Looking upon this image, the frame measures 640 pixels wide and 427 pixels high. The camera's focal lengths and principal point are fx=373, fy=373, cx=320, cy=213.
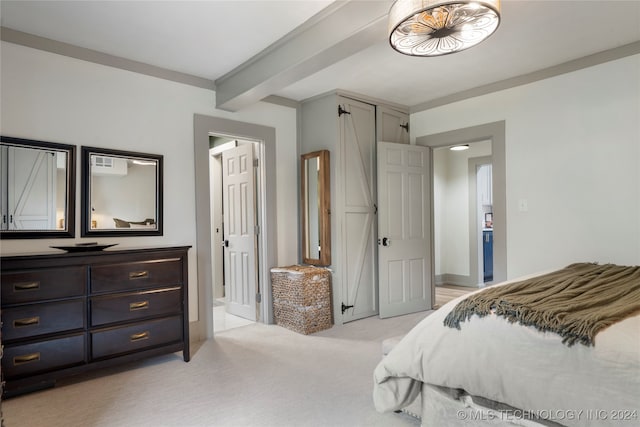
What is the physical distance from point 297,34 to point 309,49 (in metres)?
0.18

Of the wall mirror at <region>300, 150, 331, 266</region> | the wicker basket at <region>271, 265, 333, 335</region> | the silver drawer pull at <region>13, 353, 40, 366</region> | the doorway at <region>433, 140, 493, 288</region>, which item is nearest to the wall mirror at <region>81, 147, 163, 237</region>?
the silver drawer pull at <region>13, 353, 40, 366</region>

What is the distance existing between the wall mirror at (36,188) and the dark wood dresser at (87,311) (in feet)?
1.51

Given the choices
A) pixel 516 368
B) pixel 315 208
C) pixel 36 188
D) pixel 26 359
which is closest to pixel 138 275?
pixel 26 359

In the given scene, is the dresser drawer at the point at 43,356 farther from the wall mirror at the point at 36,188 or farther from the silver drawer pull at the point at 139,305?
the wall mirror at the point at 36,188

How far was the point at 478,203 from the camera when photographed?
5953 mm

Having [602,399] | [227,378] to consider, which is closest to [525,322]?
[602,399]

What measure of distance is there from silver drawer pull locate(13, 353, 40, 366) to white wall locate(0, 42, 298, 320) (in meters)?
0.75

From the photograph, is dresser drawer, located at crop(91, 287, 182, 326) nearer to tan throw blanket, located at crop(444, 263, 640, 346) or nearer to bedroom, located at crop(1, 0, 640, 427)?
bedroom, located at crop(1, 0, 640, 427)

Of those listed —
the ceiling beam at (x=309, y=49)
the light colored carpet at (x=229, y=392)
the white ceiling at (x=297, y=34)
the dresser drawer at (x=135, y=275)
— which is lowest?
the light colored carpet at (x=229, y=392)

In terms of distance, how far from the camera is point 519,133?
3.70 m

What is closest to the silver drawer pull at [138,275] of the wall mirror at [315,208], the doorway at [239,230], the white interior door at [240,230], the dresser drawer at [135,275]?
the dresser drawer at [135,275]

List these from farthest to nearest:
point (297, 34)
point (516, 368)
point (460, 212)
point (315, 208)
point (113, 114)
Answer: point (460, 212) < point (315, 208) < point (113, 114) < point (297, 34) < point (516, 368)

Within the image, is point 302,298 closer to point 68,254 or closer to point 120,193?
point 120,193

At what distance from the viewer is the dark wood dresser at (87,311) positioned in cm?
229
